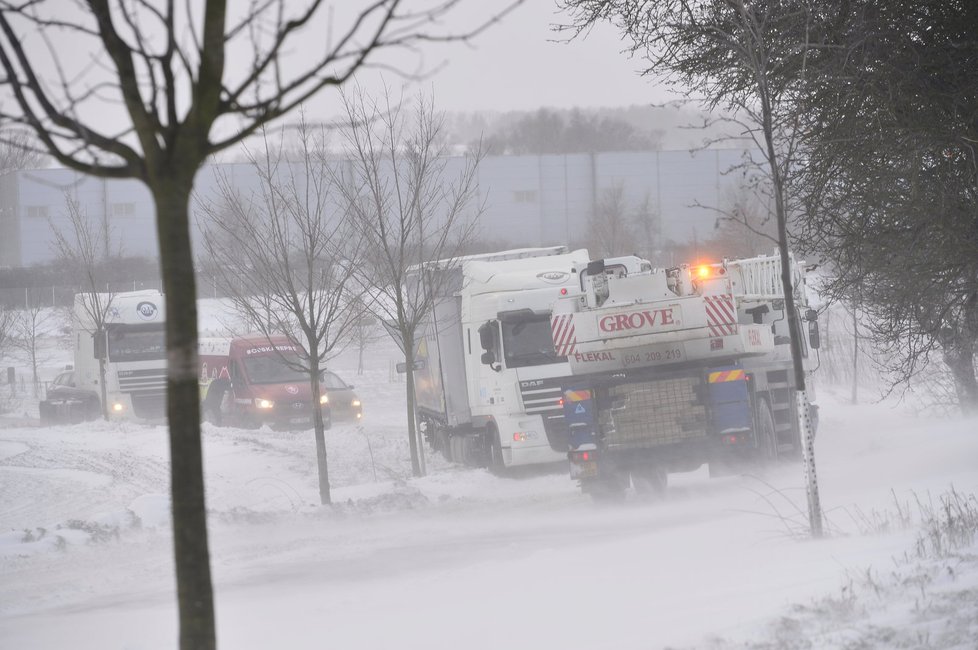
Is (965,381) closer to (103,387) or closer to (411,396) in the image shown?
(411,396)

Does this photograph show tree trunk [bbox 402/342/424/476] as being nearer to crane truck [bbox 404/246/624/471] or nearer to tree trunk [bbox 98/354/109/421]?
crane truck [bbox 404/246/624/471]

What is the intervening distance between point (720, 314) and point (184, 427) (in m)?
13.2

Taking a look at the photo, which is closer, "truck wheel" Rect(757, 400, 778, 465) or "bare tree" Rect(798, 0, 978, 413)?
"bare tree" Rect(798, 0, 978, 413)

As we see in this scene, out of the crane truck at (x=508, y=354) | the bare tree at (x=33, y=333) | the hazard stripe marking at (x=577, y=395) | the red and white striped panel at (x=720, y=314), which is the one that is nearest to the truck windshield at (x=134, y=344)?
the bare tree at (x=33, y=333)

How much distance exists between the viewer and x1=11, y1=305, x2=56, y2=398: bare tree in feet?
153

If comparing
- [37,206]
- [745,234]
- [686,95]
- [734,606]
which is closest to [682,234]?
[745,234]

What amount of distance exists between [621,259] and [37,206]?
56857 mm

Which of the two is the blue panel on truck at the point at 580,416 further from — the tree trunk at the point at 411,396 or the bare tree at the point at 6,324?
the bare tree at the point at 6,324

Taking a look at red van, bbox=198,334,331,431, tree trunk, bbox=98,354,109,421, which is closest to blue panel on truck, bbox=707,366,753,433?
red van, bbox=198,334,331,431

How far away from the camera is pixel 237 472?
19891 millimetres

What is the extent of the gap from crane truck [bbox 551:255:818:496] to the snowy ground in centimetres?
75

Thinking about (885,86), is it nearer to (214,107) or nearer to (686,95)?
(686,95)

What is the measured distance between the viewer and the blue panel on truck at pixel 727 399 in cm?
1603

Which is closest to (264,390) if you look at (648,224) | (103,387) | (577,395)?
(103,387)
